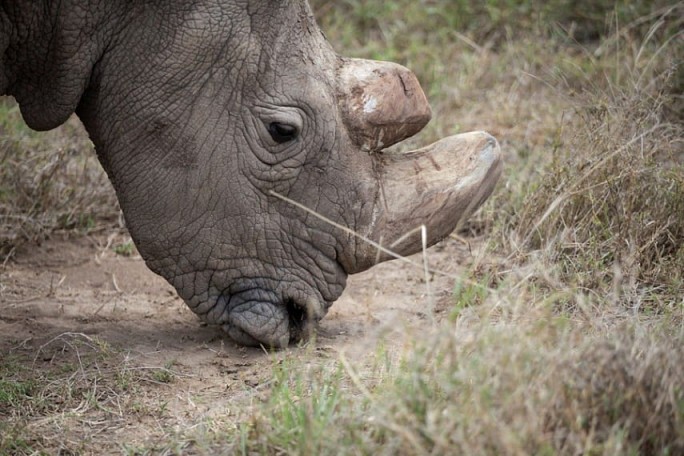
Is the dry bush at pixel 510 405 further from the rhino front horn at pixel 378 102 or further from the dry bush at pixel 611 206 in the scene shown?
the dry bush at pixel 611 206

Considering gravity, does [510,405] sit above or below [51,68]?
below

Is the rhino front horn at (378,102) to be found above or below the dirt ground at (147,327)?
above

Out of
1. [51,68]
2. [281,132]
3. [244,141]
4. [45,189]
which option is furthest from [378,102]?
[45,189]

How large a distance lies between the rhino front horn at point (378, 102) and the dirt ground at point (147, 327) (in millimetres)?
730

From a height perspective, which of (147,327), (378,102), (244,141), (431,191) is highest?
(378,102)

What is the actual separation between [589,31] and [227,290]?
14.9 ft

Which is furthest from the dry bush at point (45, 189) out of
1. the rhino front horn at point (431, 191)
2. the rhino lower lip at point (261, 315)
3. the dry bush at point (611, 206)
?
the dry bush at point (611, 206)

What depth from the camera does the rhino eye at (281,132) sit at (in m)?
4.11

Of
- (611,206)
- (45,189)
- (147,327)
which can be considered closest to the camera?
(147,327)

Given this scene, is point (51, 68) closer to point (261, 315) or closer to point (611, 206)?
point (261, 315)

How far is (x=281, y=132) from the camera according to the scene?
4.13 meters

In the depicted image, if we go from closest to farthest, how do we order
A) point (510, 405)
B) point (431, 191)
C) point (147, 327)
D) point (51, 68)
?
point (510, 405) < point (51, 68) < point (431, 191) < point (147, 327)

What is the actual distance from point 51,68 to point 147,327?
51.6 inches

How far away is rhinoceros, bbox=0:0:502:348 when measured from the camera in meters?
4.01
